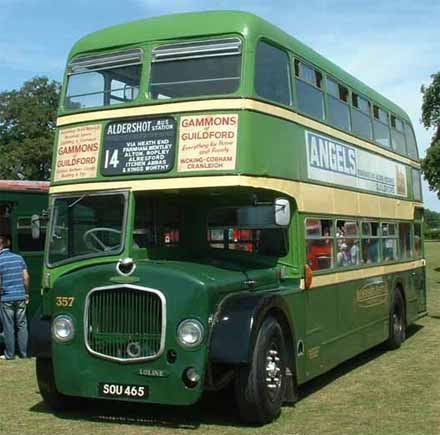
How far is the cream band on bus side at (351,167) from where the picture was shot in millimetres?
9641

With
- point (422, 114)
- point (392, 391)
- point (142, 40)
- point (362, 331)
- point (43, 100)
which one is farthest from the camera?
point (43, 100)

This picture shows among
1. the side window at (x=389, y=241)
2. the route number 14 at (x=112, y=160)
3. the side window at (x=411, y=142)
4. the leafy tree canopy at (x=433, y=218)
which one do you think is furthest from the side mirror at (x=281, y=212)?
the leafy tree canopy at (x=433, y=218)

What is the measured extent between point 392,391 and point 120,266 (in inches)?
144

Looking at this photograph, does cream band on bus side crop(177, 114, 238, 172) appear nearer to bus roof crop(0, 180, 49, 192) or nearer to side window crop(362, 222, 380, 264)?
side window crop(362, 222, 380, 264)

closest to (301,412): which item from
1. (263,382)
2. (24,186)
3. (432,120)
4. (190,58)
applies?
(263,382)

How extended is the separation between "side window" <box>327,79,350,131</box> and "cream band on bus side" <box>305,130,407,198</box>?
0.91ft

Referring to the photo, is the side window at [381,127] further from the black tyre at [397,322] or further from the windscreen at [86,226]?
the windscreen at [86,226]

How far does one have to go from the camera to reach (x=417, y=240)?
15227 mm

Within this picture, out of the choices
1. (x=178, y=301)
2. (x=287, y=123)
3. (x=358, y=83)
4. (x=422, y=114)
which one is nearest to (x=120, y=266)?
(x=178, y=301)

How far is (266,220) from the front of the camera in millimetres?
8578

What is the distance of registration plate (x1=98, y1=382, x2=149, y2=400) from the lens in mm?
7352

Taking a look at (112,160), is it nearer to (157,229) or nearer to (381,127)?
(157,229)

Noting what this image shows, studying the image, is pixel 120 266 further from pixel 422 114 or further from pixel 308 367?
pixel 422 114

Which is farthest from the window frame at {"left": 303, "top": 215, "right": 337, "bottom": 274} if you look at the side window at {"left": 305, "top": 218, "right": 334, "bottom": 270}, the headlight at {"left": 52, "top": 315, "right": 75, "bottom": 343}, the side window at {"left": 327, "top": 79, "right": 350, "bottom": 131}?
the headlight at {"left": 52, "top": 315, "right": 75, "bottom": 343}
